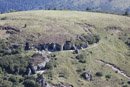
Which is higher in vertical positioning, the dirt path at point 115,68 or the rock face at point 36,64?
the rock face at point 36,64

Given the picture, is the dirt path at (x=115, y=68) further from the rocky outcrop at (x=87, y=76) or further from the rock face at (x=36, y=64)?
the rock face at (x=36, y=64)

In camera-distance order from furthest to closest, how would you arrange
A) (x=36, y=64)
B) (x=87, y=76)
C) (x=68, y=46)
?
(x=68, y=46) → (x=87, y=76) → (x=36, y=64)

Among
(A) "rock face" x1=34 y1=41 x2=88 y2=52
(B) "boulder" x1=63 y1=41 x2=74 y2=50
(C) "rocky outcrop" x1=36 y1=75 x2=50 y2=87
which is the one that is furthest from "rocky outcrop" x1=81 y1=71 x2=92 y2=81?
(C) "rocky outcrop" x1=36 y1=75 x2=50 y2=87

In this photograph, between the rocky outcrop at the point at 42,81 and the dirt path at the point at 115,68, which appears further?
the dirt path at the point at 115,68

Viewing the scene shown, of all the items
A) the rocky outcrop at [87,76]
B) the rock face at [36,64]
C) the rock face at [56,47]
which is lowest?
the rocky outcrop at [87,76]

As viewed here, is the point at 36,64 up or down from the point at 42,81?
up

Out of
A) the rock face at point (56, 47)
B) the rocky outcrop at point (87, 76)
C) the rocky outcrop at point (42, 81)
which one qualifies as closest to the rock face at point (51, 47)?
the rock face at point (56, 47)

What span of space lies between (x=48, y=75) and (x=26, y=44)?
20744mm

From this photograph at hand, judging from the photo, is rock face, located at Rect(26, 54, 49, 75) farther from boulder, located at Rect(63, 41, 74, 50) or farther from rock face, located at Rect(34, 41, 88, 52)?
boulder, located at Rect(63, 41, 74, 50)

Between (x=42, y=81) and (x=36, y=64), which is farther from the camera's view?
(x=36, y=64)

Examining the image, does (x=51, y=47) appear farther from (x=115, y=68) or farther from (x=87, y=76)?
(x=115, y=68)

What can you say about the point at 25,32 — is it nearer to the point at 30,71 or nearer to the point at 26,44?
the point at 26,44

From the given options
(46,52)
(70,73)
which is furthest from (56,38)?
(70,73)

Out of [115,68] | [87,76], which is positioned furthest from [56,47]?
[115,68]
